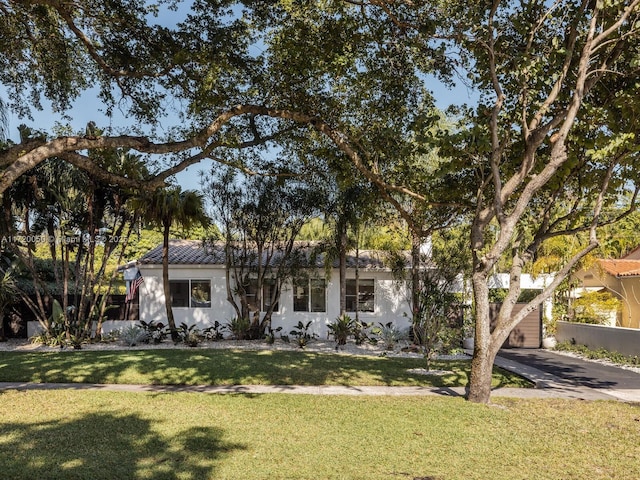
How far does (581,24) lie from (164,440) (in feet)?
30.3

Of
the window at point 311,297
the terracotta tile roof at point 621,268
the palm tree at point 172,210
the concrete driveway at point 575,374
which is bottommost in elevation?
the concrete driveway at point 575,374

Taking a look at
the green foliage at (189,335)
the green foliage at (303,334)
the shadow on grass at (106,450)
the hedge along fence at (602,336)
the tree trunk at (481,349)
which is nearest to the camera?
the shadow on grass at (106,450)

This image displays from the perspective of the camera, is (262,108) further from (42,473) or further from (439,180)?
(42,473)

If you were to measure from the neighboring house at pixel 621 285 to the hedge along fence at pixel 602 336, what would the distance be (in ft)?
5.66

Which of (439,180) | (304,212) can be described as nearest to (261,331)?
(304,212)

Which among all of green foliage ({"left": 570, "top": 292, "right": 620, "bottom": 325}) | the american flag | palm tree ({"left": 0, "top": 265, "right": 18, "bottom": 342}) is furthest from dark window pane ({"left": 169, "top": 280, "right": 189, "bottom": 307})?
green foliage ({"left": 570, "top": 292, "right": 620, "bottom": 325})

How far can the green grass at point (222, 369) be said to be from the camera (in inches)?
442

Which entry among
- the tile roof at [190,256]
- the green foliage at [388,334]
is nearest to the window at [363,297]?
the green foliage at [388,334]

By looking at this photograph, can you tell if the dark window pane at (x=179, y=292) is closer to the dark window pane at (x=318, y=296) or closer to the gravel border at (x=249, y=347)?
the gravel border at (x=249, y=347)

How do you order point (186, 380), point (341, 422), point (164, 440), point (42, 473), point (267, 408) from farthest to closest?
1. point (186, 380)
2. point (267, 408)
3. point (341, 422)
4. point (164, 440)
5. point (42, 473)

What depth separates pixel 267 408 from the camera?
8602 mm

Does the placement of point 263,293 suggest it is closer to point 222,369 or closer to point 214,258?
point 214,258

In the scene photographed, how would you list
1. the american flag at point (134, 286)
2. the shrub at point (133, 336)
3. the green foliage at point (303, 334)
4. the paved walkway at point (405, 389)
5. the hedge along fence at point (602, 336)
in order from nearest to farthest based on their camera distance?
the paved walkway at point (405, 389), the hedge along fence at point (602, 336), the green foliage at point (303, 334), the shrub at point (133, 336), the american flag at point (134, 286)

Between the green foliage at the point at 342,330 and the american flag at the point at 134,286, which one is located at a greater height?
the american flag at the point at 134,286
